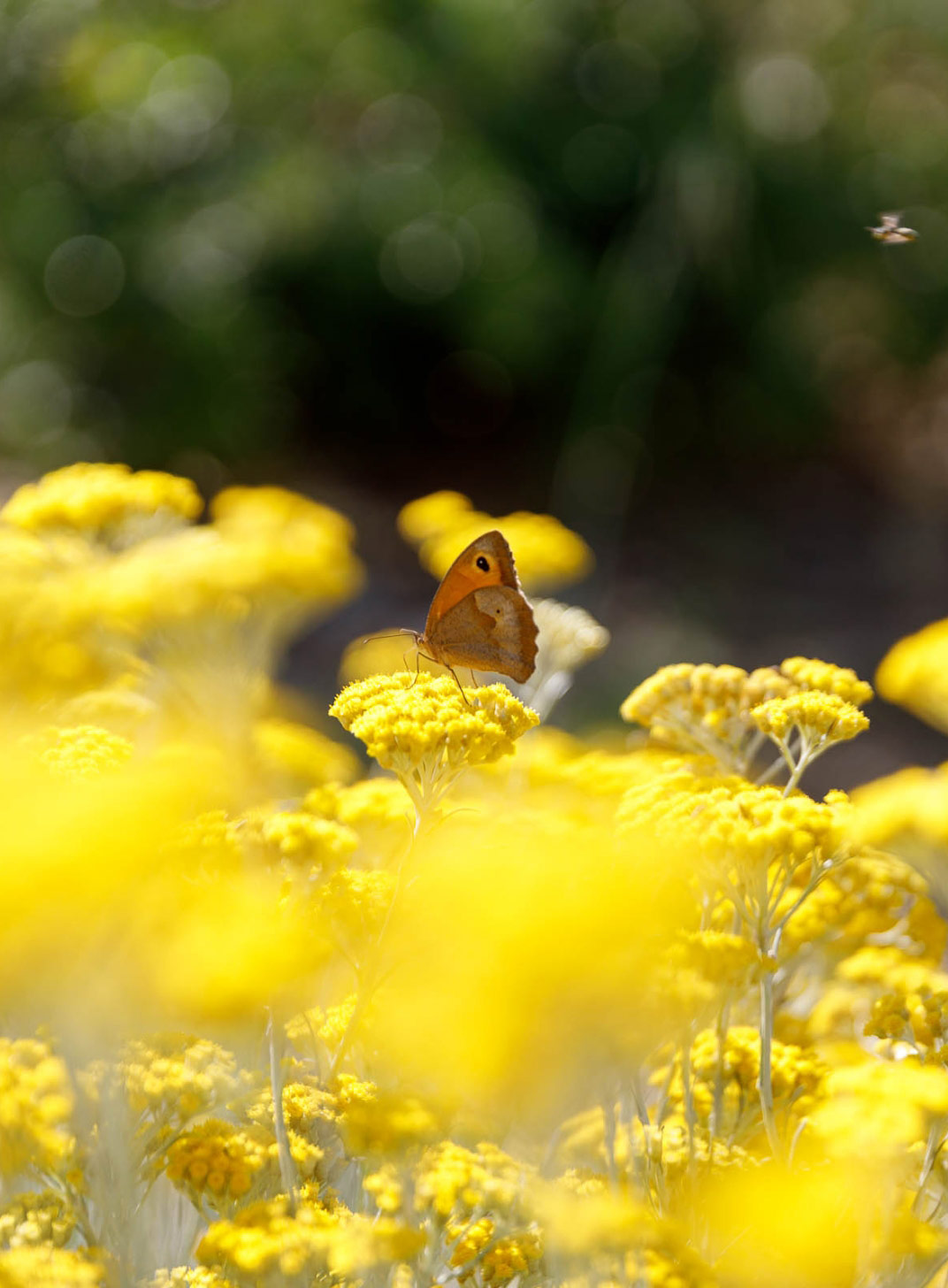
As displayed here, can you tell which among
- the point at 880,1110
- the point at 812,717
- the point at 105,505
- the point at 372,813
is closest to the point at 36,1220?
the point at 372,813

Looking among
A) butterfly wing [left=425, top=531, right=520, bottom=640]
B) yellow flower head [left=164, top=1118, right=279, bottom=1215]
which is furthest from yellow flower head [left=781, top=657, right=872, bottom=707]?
yellow flower head [left=164, top=1118, right=279, bottom=1215]

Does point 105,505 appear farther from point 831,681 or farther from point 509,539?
point 831,681

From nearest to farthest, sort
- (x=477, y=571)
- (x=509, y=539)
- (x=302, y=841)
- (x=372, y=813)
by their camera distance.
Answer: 1. (x=302, y=841)
2. (x=372, y=813)
3. (x=477, y=571)
4. (x=509, y=539)

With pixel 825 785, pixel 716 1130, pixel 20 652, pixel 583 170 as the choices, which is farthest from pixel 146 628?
pixel 583 170

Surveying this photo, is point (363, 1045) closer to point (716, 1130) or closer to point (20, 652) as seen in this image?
point (716, 1130)

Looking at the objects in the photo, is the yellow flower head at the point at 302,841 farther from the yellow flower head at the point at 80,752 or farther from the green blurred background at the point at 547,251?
the green blurred background at the point at 547,251

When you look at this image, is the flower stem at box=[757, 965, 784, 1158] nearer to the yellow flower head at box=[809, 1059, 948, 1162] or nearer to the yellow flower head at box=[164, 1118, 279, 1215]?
the yellow flower head at box=[809, 1059, 948, 1162]
